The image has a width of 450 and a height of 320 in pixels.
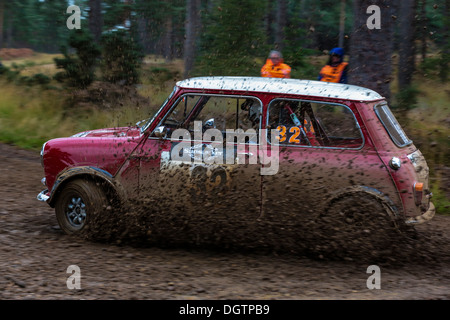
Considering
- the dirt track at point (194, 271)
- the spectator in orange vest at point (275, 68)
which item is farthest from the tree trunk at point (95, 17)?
the dirt track at point (194, 271)

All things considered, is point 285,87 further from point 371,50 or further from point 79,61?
point 79,61

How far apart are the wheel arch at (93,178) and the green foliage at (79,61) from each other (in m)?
8.75

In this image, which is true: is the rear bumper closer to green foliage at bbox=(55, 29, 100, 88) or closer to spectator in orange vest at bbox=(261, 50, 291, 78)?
spectator in orange vest at bbox=(261, 50, 291, 78)

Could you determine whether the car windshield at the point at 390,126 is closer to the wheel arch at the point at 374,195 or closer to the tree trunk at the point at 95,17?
the wheel arch at the point at 374,195

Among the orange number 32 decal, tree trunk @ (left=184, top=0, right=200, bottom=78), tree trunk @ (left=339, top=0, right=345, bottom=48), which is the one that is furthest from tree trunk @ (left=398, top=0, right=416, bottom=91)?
tree trunk @ (left=339, top=0, right=345, bottom=48)

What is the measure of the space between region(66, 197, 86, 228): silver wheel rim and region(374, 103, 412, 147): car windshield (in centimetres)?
354

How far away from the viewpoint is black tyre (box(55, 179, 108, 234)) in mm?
6023

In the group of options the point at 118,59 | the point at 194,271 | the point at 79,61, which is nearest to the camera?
the point at 194,271

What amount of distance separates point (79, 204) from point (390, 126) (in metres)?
3.68

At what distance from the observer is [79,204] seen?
618cm

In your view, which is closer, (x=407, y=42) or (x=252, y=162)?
(x=252, y=162)

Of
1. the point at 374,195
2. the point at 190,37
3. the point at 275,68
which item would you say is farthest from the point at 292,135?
the point at 190,37

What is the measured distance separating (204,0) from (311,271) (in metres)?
48.9
